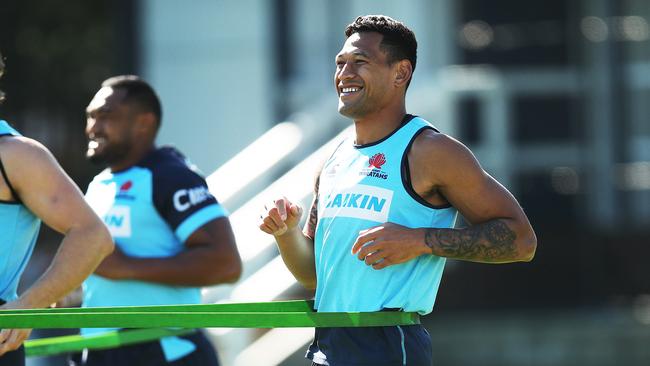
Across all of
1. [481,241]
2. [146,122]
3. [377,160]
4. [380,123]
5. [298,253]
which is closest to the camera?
[481,241]

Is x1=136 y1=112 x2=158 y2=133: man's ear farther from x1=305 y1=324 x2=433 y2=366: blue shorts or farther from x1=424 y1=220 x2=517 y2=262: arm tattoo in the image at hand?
x1=424 y1=220 x2=517 y2=262: arm tattoo

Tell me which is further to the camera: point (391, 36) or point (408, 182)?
point (391, 36)

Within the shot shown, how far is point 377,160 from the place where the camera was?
467 cm

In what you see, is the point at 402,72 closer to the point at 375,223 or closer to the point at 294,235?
the point at 375,223

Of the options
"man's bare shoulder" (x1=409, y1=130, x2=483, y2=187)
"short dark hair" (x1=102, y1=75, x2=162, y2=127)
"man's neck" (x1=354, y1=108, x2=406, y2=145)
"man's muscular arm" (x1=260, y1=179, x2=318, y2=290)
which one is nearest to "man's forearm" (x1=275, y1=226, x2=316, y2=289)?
"man's muscular arm" (x1=260, y1=179, x2=318, y2=290)

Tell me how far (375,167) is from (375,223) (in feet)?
0.69

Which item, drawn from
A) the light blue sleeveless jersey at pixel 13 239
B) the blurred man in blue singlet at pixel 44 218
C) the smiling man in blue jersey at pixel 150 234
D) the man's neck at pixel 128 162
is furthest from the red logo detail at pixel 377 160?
the man's neck at pixel 128 162

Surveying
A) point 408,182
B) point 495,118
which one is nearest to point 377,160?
point 408,182

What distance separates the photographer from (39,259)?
18.2 m

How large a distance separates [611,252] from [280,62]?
364 centimetres

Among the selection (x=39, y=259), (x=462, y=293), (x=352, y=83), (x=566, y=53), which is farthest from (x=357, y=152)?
(x=39, y=259)

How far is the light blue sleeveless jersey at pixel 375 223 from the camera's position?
Answer: 15.0 ft

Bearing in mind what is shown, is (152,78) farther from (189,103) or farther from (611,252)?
(611,252)

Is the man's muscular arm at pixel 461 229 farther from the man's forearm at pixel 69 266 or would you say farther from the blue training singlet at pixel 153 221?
the blue training singlet at pixel 153 221
